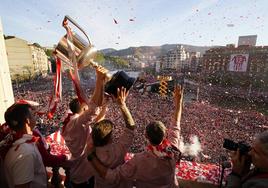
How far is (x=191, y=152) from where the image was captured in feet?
37.9

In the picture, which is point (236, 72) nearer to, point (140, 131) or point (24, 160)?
point (140, 131)

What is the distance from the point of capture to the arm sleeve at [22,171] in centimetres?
161

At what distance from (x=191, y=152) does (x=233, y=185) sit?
1056 cm

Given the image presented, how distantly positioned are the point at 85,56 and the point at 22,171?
1.24m

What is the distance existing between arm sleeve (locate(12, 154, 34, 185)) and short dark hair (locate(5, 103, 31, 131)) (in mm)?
375

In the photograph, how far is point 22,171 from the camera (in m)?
1.63

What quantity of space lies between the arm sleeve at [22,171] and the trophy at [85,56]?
95 cm

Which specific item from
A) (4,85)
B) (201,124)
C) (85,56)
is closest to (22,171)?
(85,56)

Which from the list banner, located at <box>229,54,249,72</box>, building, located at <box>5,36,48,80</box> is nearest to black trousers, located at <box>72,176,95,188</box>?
building, located at <box>5,36,48,80</box>

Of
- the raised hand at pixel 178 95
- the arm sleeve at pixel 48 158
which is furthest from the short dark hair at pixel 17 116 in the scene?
the raised hand at pixel 178 95

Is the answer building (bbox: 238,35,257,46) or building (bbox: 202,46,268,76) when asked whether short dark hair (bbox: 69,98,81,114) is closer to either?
building (bbox: 202,46,268,76)

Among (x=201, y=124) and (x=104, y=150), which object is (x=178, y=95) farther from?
(x=201, y=124)

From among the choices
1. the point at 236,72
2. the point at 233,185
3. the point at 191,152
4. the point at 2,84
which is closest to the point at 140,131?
the point at 191,152

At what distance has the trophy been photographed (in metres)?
2.11
